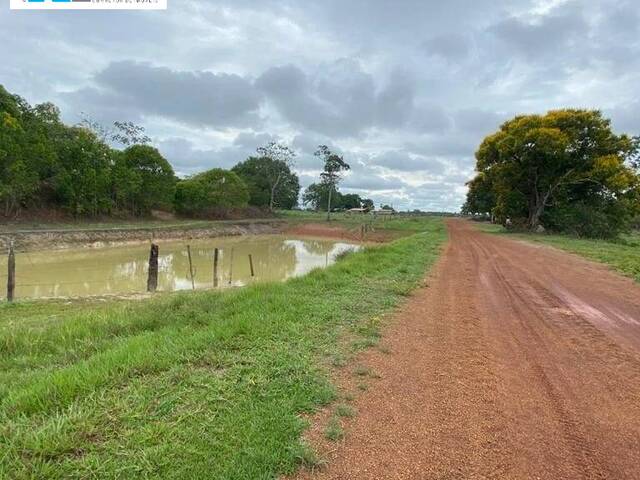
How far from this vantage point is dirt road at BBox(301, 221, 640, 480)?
283cm

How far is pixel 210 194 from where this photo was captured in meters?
48.6

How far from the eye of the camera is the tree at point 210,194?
48.1 meters

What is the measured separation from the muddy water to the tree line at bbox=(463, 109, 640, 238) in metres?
17.3

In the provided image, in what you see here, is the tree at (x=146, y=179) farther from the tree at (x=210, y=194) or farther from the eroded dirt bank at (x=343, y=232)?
the eroded dirt bank at (x=343, y=232)

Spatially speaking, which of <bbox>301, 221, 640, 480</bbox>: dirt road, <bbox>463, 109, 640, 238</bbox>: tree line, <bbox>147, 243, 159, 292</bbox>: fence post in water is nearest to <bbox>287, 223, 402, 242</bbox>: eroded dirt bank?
<bbox>463, 109, 640, 238</bbox>: tree line

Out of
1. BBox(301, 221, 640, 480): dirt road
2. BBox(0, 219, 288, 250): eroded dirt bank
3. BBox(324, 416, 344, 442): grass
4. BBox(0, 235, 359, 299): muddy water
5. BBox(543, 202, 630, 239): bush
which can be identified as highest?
BBox(543, 202, 630, 239): bush

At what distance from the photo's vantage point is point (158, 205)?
45.5 metres

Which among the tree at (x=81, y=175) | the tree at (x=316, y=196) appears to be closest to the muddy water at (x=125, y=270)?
the tree at (x=81, y=175)

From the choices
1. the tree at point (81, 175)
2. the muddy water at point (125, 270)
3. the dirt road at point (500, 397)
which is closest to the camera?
the dirt road at point (500, 397)

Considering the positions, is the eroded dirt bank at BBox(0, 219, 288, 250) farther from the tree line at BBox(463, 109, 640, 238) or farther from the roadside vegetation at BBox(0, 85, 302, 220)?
the tree line at BBox(463, 109, 640, 238)

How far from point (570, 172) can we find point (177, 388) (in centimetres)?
3249

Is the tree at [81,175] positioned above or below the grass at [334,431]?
above

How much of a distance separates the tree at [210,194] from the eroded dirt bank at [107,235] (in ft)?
26.0

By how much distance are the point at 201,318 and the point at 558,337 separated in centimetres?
518
